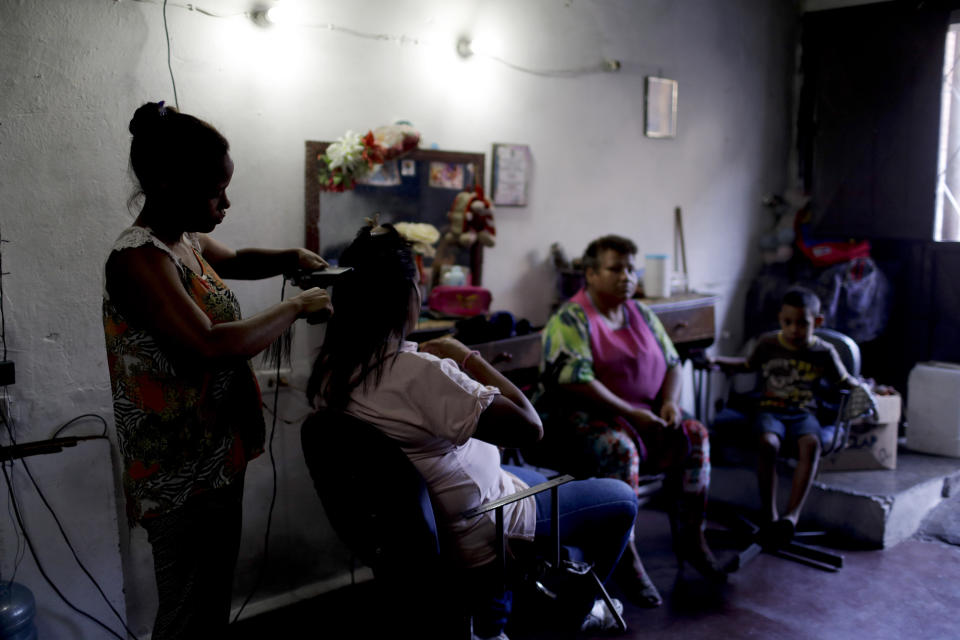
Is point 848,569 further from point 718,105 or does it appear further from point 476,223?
point 718,105

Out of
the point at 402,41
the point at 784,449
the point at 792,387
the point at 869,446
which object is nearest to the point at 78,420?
the point at 402,41

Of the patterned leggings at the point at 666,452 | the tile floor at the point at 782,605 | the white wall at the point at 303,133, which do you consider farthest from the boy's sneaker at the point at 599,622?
the white wall at the point at 303,133

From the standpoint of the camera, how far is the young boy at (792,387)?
10.5 feet

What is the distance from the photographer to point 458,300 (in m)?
3.05

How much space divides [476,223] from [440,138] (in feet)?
1.23

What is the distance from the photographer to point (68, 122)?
7.38 feet

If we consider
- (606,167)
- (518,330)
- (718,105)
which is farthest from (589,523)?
(718,105)

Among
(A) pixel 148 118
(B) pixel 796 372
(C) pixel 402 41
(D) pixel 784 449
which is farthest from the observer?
(B) pixel 796 372

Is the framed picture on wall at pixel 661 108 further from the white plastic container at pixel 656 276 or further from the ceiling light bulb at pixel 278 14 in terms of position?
the ceiling light bulb at pixel 278 14

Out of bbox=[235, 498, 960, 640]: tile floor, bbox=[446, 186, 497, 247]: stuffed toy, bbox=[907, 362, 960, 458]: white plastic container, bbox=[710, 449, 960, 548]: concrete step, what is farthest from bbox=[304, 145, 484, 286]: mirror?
bbox=[907, 362, 960, 458]: white plastic container

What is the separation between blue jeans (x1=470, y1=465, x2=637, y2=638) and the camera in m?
1.91

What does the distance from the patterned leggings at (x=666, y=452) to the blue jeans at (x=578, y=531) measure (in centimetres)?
65

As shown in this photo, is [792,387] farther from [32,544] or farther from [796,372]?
[32,544]

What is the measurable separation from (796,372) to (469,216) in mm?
1598
